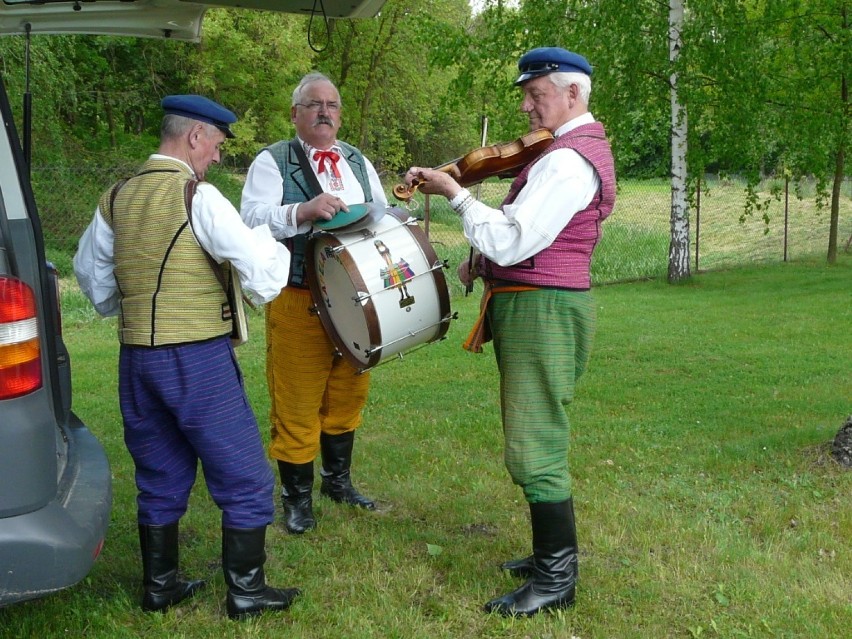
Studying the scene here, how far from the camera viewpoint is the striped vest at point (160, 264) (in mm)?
3012

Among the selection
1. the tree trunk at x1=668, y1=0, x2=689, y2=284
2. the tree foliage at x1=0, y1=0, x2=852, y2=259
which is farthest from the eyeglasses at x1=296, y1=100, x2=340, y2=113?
the tree trunk at x1=668, y1=0, x2=689, y2=284

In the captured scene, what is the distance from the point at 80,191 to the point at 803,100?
10.9 m

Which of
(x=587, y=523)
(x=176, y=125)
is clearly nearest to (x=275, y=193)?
(x=176, y=125)

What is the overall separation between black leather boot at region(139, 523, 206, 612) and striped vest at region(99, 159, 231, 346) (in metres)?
0.74

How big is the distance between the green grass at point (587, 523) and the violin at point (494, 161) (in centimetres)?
156

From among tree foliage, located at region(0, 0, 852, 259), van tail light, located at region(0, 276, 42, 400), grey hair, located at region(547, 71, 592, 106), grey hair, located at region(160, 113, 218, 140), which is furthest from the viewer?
tree foliage, located at region(0, 0, 852, 259)

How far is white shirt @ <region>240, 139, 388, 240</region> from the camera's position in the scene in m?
3.90

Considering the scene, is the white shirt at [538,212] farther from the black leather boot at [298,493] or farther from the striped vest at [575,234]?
the black leather boot at [298,493]

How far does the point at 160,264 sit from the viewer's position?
303 centimetres

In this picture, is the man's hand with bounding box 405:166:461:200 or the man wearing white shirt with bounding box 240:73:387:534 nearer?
the man's hand with bounding box 405:166:461:200

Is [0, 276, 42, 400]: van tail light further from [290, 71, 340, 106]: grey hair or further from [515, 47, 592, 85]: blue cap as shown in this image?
[290, 71, 340, 106]: grey hair

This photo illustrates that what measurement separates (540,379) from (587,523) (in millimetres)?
1076

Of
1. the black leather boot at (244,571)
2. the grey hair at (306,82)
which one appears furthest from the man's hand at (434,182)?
the black leather boot at (244,571)

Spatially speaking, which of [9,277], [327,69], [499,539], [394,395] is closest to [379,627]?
[499,539]
